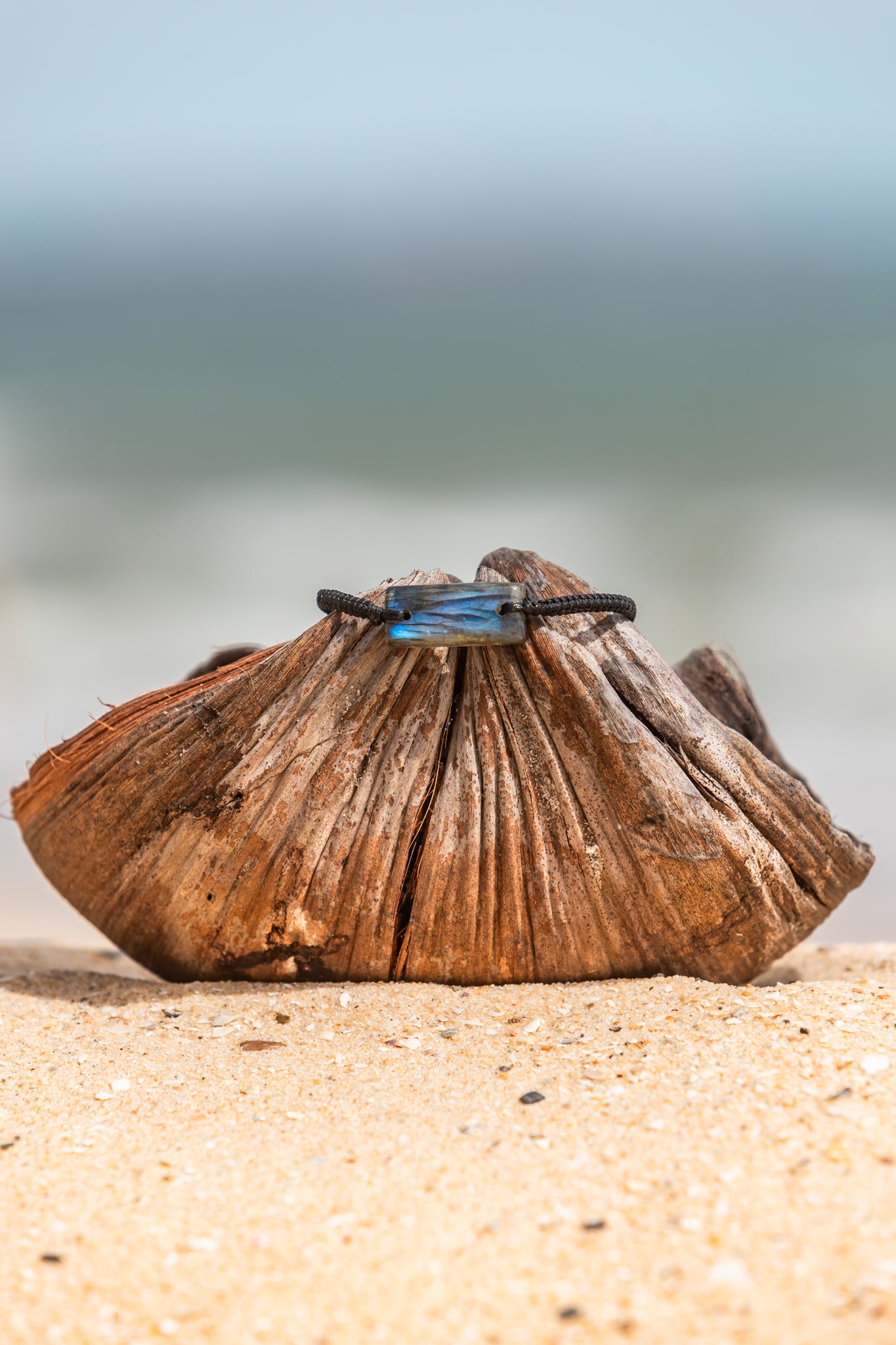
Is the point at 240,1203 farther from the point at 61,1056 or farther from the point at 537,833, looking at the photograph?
the point at 537,833

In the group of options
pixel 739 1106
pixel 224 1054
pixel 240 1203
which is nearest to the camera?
pixel 240 1203

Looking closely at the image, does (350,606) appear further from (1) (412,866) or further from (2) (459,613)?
(1) (412,866)

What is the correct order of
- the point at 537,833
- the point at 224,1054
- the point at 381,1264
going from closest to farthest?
the point at 381,1264 < the point at 224,1054 < the point at 537,833

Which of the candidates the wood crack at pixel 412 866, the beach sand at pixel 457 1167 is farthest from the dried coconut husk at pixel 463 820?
the beach sand at pixel 457 1167

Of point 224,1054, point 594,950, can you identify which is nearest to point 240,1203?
point 224,1054

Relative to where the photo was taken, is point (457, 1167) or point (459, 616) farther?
point (459, 616)

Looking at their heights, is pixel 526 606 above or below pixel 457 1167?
above

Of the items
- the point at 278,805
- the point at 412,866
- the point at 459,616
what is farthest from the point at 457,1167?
the point at 459,616

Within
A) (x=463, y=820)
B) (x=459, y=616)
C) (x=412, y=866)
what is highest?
(x=459, y=616)
